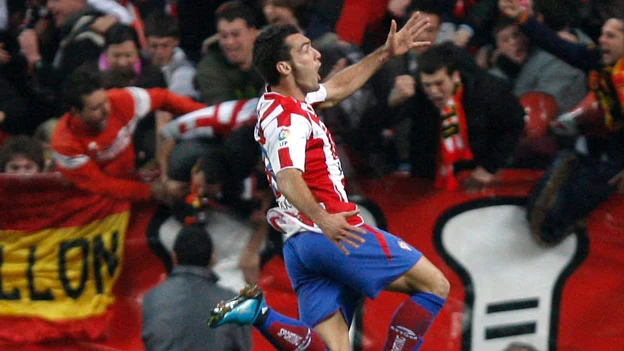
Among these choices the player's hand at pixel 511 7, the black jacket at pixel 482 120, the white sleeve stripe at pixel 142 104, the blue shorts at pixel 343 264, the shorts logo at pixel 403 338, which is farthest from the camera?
the player's hand at pixel 511 7

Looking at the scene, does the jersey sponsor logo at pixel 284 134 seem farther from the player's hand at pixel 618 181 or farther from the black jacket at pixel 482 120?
the player's hand at pixel 618 181

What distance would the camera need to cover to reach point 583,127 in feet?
24.1

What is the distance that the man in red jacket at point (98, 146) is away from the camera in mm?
7148

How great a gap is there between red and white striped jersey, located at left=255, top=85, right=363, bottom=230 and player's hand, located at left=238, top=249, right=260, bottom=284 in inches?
50.7

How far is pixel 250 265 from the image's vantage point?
725 cm

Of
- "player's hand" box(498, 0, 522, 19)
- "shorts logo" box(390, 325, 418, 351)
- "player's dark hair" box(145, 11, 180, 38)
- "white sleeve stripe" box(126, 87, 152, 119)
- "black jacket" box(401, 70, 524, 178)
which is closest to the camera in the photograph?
"shorts logo" box(390, 325, 418, 351)

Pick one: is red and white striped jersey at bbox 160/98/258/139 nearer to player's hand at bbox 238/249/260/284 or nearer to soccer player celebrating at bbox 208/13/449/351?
player's hand at bbox 238/249/260/284

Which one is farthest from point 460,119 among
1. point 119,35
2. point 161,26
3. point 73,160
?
point 119,35

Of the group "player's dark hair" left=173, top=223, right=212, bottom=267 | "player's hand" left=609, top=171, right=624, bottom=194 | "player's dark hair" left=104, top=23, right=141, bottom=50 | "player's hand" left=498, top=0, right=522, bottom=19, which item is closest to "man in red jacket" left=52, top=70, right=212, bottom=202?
"player's dark hair" left=173, top=223, right=212, bottom=267

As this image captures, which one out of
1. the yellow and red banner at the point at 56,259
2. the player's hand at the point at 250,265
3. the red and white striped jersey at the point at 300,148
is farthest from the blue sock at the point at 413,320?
the yellow and red banner at the point at 56,259

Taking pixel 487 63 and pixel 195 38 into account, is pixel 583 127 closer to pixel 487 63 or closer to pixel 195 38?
pixel 487 63

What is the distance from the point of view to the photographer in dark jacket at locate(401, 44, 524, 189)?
7.12m

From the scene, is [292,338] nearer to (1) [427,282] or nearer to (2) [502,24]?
(1) [427,282]

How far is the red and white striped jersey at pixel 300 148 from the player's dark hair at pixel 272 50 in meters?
0.10
